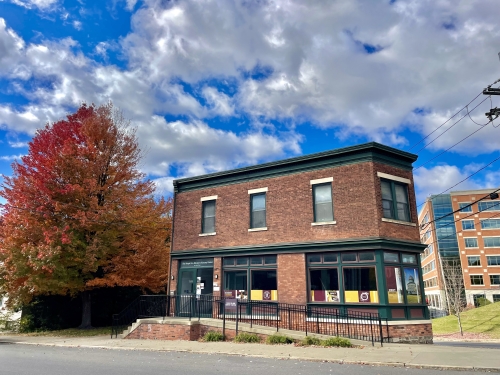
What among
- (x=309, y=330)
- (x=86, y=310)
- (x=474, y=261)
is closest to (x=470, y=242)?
(x=474, y=261)

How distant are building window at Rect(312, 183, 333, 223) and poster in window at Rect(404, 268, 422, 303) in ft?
13.0

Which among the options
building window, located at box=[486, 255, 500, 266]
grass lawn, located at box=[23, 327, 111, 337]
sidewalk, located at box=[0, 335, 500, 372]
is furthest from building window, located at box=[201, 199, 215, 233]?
building window, located at box=[486, 255, 500, 266]

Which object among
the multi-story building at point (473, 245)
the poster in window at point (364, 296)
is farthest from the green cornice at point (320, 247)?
the multi-story building at point (473, 245)

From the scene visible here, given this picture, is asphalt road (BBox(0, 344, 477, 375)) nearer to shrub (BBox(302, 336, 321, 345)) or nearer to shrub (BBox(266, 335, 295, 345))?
shrub (BBox(266, 335, 295, 345))

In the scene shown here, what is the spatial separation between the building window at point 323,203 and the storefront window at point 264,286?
335 cm

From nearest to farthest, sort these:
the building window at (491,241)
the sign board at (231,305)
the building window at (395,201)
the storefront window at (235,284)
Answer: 1. the building window at (395,201)
2. the sign board at (231,305)
3. the storefront window at (235,284)
4. the building window at (491,241)

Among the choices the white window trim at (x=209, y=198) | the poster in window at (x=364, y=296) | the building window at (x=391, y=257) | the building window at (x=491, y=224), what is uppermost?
the building window at (x=491, y=224)

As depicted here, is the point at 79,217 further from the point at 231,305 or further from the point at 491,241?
the point at 491,241

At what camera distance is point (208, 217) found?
21.6 metres

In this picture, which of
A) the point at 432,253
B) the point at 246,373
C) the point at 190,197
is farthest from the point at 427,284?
the point at 246,373

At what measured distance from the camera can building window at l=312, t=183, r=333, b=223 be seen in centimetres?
1785

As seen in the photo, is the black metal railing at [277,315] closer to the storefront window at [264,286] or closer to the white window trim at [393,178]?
the storefront window at [264,286]

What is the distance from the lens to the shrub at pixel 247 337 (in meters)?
15.1

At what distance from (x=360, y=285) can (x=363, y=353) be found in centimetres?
445
